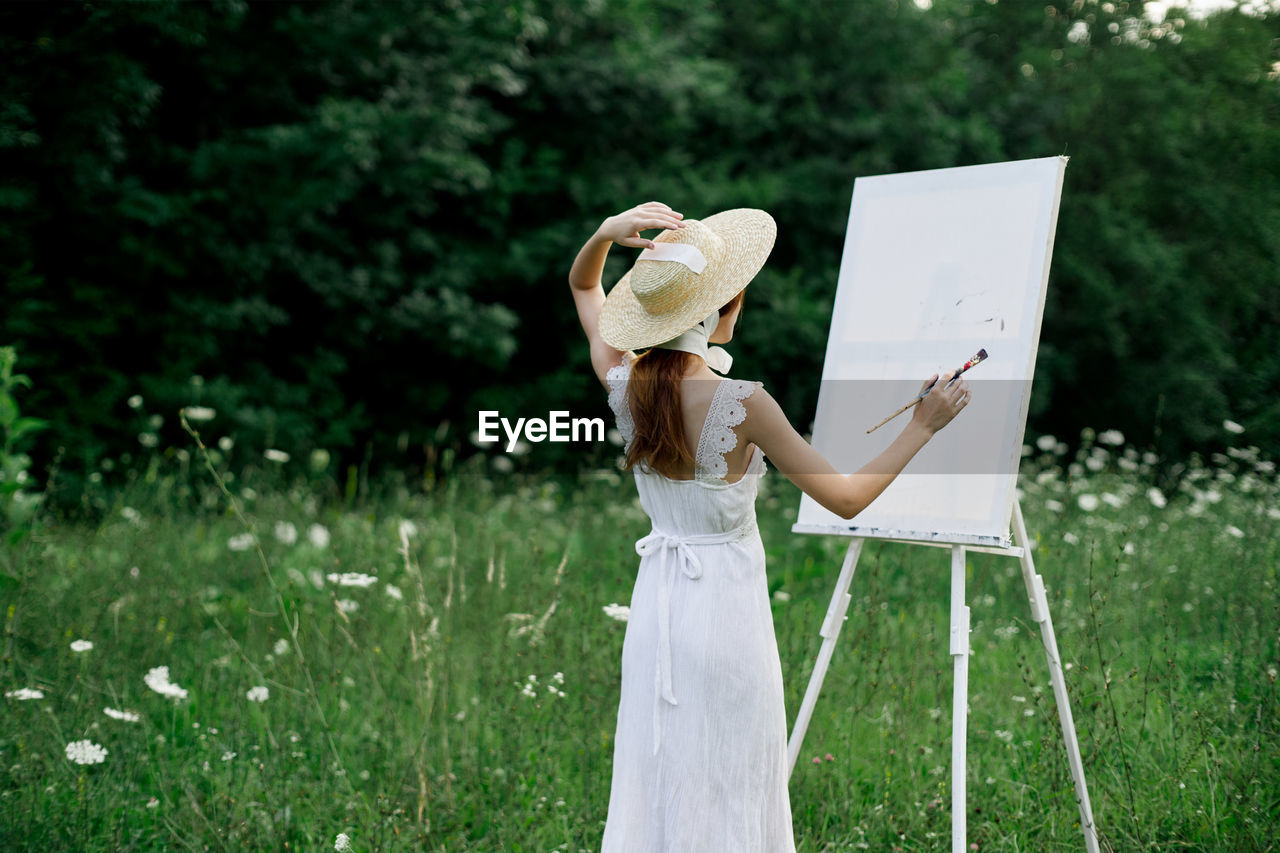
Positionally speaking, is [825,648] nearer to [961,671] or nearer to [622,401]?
[961,671]

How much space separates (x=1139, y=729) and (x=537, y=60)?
7.70 metres

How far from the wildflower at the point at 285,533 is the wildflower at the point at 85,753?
1.88m

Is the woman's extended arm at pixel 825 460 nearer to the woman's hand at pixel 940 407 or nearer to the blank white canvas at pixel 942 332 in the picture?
the woman's hand at pixel 940 407

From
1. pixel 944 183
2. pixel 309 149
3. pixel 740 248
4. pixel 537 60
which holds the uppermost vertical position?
pixel 537 60

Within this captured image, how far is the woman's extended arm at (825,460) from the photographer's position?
1843 mm

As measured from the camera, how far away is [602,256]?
228cm

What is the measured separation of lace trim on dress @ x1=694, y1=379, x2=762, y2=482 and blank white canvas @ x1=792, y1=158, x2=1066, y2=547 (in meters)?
0.73

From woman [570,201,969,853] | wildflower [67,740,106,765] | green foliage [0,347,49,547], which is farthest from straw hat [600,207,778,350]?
green foliage [0,347,49,547]

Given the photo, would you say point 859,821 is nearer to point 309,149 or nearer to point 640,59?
point 309,149

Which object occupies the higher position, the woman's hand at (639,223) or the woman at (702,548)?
the woman's hand at (639,223)

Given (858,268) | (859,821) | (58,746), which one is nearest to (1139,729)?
(859,821)

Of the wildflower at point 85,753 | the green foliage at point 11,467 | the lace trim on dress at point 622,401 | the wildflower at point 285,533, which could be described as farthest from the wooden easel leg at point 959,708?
the green foliage at point 11,467

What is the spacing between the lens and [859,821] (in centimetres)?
267

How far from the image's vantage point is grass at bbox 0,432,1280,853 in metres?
2.58
